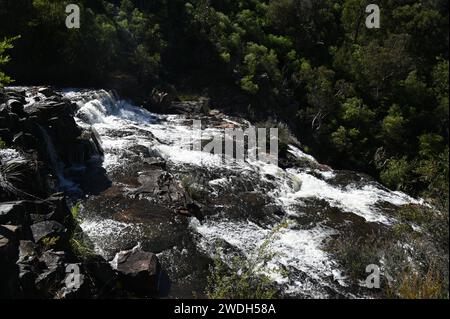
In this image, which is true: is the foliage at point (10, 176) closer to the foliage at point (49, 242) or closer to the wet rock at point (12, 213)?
the wet rock at point (12, 213)

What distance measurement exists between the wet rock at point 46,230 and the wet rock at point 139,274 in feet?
4.78

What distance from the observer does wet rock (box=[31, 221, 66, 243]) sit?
334 inches

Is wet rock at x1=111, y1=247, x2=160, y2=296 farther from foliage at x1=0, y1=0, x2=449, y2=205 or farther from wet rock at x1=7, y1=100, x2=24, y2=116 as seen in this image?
foliage at x1=0, y1=0, x2=449, y2=205

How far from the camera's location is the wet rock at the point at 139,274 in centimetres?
909

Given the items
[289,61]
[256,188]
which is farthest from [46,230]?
[289,61]

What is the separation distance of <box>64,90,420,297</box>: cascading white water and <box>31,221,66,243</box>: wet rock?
6.41 ft

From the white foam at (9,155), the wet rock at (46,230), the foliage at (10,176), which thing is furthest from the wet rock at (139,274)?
the white foam at (9,155)

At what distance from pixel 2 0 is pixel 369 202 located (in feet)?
68.0

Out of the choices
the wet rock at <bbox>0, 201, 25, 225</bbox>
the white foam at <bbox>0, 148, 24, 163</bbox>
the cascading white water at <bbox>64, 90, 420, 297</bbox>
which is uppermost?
the white foam at <bbox>0, 148, 24, 163</bbox>

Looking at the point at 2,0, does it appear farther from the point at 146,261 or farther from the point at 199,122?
the point at 146,261

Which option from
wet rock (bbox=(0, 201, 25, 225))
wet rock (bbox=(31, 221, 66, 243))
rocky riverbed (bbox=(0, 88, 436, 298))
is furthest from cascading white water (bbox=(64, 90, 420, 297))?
wet rock (bbox=(0, 201, 25, 225))

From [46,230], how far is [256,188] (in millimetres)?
8883
